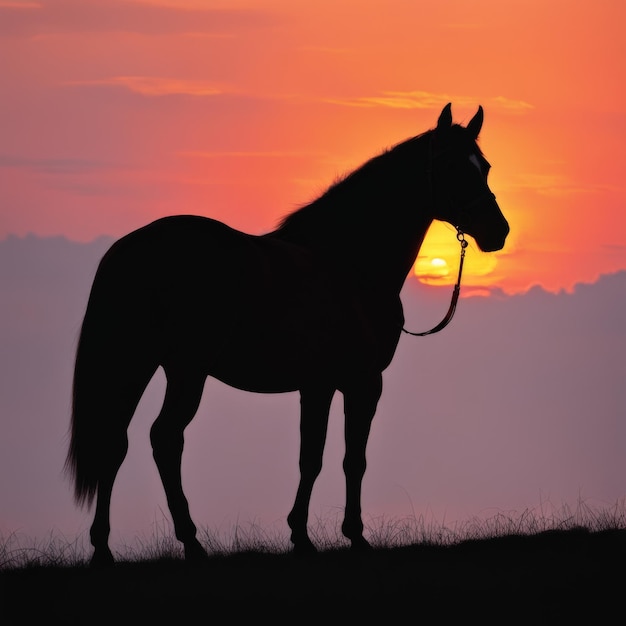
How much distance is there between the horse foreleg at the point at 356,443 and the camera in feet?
32.7

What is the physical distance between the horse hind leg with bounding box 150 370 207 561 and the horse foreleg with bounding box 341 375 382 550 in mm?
1469

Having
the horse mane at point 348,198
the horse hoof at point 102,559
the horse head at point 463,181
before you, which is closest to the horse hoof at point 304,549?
Result: the horse hoof at point 102,559

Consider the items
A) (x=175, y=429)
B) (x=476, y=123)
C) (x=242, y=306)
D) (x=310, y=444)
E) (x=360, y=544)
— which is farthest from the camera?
(x=476, y=123)

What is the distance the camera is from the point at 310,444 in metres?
9.76

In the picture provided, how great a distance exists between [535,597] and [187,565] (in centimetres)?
258

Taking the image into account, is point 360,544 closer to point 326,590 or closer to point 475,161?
point 326,590

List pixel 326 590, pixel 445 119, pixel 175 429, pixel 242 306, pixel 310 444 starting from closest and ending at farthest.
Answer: pixel 326 590 < pixel 175 429 < pixel 242 306 < pixel 310 444 < pixel 445 119

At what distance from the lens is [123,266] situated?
904cm

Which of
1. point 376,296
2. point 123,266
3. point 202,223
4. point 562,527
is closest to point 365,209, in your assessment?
point 376,296

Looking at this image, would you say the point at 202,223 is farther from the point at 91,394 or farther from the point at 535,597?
the point at 535,597

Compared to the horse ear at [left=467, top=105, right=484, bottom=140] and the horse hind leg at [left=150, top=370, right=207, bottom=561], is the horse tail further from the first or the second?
the horse ear at [left=467, top=105, right=484, bottom=140]

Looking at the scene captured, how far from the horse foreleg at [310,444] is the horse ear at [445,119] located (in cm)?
250

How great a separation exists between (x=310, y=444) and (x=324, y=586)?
1835 mm

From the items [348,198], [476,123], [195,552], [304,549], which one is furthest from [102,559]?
[476,123]
